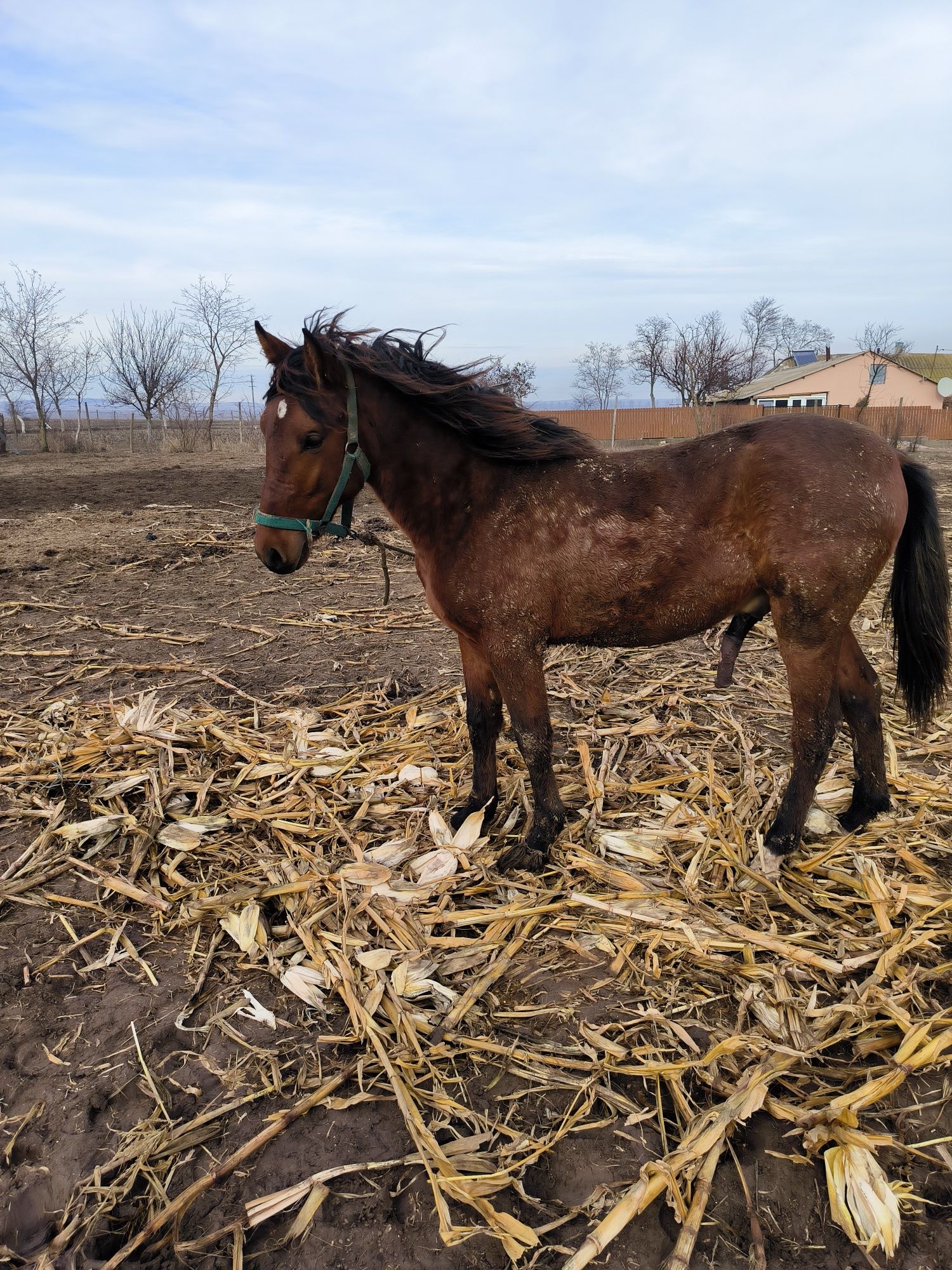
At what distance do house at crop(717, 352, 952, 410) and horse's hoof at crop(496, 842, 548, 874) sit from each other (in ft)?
153

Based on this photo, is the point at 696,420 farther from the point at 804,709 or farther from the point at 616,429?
the point at 804,709

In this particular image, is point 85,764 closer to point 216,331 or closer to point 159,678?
point 159,678

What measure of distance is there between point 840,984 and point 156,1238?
7.58 ft

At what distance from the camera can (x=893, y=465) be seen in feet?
9.64

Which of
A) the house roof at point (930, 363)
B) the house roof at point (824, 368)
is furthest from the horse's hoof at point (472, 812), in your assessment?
the house roof at point (930, 363)

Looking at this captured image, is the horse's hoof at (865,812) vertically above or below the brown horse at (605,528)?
below

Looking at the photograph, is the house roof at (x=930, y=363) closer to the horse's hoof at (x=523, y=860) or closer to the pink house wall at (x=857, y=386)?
the pink house wall at (x=857, y=386)

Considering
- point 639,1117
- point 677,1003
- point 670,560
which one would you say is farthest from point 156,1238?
point 670,560

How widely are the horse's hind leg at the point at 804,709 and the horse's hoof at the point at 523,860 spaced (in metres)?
1.01

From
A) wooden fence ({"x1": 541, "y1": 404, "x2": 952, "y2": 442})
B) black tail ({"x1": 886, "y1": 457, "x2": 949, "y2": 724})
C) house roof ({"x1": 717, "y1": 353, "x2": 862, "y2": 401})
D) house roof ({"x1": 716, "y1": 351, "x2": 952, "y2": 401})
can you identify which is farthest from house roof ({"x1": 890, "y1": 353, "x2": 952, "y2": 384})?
black tail ({"x1": 886, "y1": 457, "x2": 949, "y2": 724})

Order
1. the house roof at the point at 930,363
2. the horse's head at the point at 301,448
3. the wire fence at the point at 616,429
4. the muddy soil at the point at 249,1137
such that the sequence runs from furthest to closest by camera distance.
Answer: the house roof at the point at 930,363
the wire fence at the point at 616,429
the horse's head at the point at 301,448
the muddy soil at the point at 249,1137

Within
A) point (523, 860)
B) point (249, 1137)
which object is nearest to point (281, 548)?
point (523, 860)

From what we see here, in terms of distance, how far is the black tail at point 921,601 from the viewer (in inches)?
123

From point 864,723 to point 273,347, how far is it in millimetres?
3284
